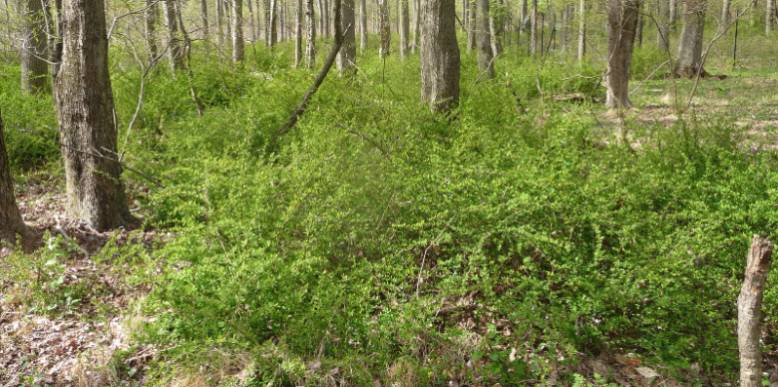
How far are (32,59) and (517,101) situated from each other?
25.9ft

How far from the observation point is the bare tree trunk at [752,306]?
2281mm

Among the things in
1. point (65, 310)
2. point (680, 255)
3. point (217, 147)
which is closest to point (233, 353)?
point (65, 310)

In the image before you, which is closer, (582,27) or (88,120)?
(88,120)

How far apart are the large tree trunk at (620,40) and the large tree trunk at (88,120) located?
6865 millimetres

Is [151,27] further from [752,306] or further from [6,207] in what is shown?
[752,306]

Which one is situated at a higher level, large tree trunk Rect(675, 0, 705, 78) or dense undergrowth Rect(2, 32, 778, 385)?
large tree trunk Rect(675, 0, 705, 78)

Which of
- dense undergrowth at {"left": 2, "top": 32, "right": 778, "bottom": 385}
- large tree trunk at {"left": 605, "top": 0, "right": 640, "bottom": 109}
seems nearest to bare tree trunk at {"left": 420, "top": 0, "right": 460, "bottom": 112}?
dense undergrowth at {"left": 2, "top": 32, "right": 778, "bottom": 385}

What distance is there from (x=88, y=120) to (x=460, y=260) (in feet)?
11.4

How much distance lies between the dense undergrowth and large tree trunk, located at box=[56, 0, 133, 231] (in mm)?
535

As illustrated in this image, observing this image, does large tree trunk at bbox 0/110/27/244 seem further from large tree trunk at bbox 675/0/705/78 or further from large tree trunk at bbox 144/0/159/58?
large tree trunk at bbox 675/0/705/78

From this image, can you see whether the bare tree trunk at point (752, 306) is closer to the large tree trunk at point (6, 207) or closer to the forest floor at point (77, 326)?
the forest floor at point (77, 326)

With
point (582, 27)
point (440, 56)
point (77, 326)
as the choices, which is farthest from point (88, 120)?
point (582, 27)

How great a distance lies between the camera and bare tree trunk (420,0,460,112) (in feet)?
23.4

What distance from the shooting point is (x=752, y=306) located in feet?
7.80
